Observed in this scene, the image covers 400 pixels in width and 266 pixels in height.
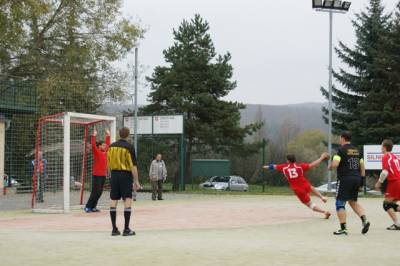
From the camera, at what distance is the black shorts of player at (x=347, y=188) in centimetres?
1157

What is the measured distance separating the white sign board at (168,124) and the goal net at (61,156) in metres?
10.3

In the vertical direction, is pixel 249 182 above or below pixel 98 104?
below

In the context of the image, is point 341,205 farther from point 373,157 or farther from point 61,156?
point 373,157

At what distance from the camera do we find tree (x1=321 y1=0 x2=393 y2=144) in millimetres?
41531

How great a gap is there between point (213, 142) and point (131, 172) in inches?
1513

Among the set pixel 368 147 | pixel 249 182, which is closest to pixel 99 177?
pixel 368 147

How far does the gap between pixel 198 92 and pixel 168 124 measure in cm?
1914

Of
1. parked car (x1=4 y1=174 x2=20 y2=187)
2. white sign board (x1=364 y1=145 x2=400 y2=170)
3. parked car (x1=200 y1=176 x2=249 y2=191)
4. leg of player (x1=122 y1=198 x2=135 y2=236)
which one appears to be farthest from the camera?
parked car (x1=200 y1=176 x2=249 y2=191)

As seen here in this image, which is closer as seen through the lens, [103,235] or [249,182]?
[103,235]

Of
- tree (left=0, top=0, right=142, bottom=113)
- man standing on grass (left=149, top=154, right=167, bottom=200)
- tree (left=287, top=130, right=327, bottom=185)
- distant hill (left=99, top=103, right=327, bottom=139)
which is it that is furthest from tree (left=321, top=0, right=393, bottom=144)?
distant hill (left=99, top=103, right=327, bottom=139)

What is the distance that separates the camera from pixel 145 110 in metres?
51.6

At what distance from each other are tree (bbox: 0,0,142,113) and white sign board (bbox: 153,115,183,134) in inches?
106

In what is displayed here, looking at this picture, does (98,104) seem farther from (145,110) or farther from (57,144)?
(145,110)

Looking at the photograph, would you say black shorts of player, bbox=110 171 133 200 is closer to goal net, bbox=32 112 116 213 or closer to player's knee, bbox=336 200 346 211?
player's knee, bbox=336 200 346 211
